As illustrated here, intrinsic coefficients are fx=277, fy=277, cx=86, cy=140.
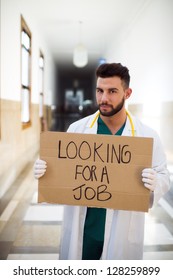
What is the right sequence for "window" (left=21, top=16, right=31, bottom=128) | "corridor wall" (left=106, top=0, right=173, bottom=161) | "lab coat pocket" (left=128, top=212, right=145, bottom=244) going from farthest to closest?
1. "window" (left=21, top=16, right=31, bottom=128)
2. "corridor wall" (left=106, top=0, right=173, bottom=161)
3. "lab coat pocket" (left=128, top=212, right=145, bottom=244)

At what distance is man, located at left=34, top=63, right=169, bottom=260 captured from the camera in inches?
44.3

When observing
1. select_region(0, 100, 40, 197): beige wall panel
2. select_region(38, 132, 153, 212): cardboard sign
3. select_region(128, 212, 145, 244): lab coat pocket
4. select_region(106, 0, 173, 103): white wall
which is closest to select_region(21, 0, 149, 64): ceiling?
select_region(106, 0, 173, 103): white wall

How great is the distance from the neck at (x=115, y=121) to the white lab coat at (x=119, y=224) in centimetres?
3

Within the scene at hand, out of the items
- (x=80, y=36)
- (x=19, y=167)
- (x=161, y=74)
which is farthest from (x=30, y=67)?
(x=161, y=74)

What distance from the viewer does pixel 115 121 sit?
48.6 inches

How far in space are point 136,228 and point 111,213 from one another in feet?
0.50

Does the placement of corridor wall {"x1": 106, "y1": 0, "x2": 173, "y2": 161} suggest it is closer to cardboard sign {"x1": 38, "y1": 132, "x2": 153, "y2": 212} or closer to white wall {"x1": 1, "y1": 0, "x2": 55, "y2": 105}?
cardboard sign {"x1": 38, "y1": 132, "x2": 153, "y2": 212}

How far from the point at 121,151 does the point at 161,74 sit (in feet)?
6.23

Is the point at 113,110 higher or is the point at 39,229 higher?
the point at 113,110

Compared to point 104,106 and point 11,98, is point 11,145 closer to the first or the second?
point 11,98

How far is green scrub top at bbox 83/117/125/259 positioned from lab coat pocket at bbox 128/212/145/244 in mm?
A: 125

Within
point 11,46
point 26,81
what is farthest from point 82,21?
point 26,81

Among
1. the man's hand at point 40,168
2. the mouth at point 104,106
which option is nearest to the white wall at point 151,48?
the mouth at point 104,106
